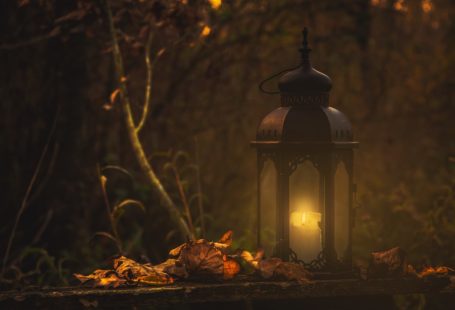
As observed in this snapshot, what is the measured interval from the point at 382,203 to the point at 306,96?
259cm

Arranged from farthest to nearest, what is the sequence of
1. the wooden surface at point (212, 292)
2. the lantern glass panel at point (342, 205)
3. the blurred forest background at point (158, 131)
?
the blurred forest background at point (158, 131), the lantern glass panel at point (342, 205), the wooden surface at point (212, 292)

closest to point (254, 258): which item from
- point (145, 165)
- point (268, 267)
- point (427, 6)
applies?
point (268, 267)

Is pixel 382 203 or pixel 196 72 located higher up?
pixel 196 72

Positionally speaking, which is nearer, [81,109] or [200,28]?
[200,28]

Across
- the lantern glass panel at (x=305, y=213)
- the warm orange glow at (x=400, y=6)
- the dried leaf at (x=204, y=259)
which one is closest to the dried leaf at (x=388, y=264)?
the lantern glass panel at (x=305, y=213)

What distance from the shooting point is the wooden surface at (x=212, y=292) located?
11.6 feet

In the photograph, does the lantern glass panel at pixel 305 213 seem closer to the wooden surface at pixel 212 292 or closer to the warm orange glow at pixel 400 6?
the wooden surface at pixel 212 292

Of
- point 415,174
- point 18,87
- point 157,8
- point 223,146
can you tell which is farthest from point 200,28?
point 415,174

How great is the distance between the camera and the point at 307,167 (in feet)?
13.3

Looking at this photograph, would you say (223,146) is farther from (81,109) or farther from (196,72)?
(81,109)

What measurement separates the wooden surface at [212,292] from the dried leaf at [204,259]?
63 millimetres

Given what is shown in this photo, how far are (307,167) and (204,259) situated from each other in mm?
714

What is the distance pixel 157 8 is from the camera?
4844 mm

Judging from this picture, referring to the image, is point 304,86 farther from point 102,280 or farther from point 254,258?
point 102,280
